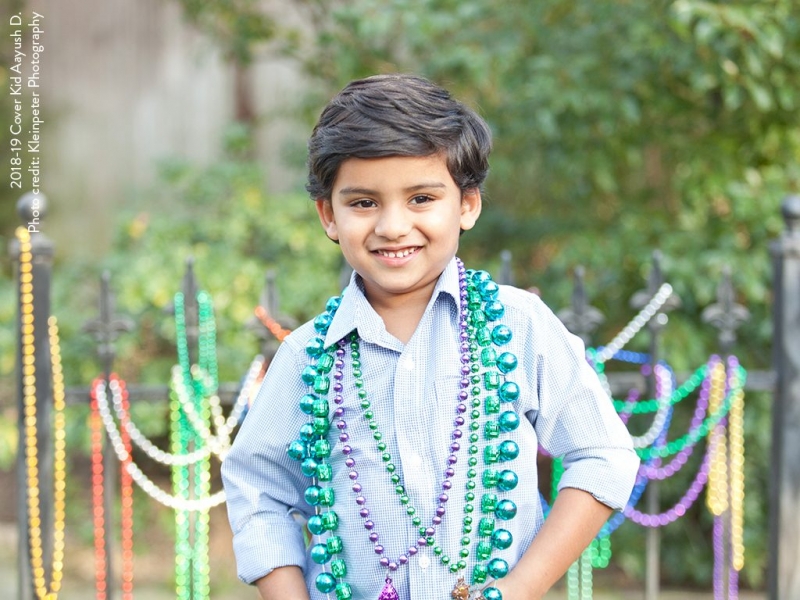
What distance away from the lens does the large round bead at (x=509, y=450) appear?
168 cm

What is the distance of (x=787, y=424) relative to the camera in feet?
9.60

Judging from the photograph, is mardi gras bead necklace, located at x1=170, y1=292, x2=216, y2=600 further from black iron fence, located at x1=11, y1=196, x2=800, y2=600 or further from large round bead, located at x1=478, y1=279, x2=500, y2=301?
large round bead, located at x1=478, y1=279, x2=500, y2=301

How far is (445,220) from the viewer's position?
1688 mm

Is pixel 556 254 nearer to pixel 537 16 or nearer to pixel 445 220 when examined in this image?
pixel 537 16

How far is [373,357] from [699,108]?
282 centimetres

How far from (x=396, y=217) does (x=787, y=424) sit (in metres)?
1.83

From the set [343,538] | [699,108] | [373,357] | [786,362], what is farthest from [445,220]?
[699,108]

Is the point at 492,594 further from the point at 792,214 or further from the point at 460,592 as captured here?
the point at 792,214

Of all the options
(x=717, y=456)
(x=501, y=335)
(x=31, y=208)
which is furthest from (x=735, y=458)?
(x=31, y=208)

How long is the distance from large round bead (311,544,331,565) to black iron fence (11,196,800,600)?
1.27 meters

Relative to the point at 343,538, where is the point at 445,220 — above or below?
above

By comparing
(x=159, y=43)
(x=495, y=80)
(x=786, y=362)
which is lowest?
(x=786, y=362)

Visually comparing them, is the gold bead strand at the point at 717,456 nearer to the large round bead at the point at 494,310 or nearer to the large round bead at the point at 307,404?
the large round bead at the point at 494,310

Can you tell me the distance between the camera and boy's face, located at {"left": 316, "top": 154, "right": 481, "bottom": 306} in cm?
164
